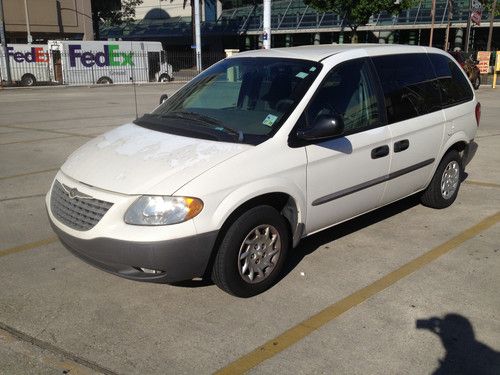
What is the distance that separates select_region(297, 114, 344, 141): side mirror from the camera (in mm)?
3881

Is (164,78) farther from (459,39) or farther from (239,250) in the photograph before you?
(239,250)

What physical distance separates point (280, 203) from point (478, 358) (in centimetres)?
168

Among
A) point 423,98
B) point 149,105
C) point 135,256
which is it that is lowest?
point 149,105

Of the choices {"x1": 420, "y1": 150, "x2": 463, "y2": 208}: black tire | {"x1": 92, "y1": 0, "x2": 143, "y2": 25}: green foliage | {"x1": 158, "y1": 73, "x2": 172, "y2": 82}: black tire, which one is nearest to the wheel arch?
{"x1": 420, "y1": 150, "x2": 463, "y2": 208}: black tire

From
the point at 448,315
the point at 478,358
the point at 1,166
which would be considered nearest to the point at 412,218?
the point at 448,315

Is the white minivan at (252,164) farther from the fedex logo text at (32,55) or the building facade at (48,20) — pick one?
the building facade at (48,20)

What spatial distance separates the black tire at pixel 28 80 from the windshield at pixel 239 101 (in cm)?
2798

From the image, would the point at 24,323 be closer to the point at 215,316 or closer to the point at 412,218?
the point at 215,316

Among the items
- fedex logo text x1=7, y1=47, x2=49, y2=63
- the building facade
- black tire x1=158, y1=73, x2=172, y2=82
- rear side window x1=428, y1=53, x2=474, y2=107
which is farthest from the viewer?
the building facade

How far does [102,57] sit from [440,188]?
29.2 meters

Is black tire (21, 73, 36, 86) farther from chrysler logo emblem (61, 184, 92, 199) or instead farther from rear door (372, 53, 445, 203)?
chrysler logo emblem (61, 184, 92, 199)

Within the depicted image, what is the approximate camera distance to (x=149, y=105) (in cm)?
1773

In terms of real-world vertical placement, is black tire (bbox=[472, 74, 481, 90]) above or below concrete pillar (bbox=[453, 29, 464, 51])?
below

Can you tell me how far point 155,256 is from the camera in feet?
10.9
